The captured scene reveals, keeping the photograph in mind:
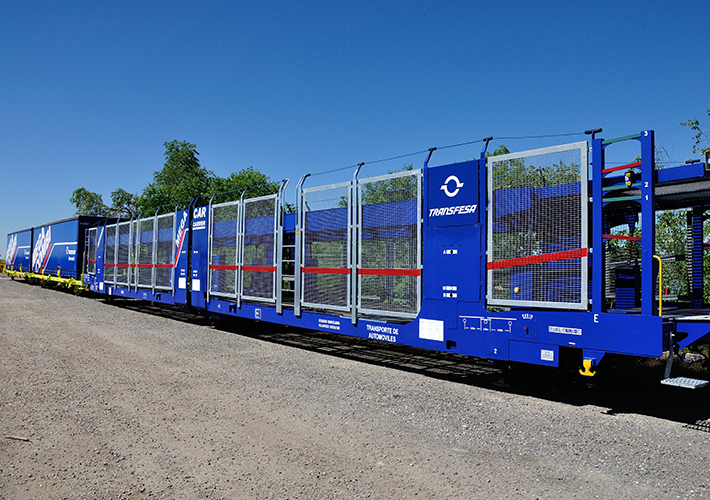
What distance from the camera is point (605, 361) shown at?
6023 millimetres

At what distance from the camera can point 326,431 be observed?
4.81 meters

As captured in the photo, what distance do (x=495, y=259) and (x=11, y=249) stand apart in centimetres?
4024

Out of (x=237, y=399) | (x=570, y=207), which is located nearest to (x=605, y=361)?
(x=570, y=207)

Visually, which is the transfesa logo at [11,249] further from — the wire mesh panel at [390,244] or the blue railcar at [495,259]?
the wire mesh panel at [390,244]

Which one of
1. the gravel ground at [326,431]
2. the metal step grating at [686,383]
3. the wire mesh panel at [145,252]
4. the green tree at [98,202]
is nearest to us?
the gravel ground at [326,431]

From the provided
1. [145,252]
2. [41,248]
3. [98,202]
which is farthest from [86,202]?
[145,252]

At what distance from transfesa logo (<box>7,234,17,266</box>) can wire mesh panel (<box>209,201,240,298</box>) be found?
30241 mm

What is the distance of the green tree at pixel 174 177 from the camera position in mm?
44844

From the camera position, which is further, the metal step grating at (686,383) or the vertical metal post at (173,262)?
the vertical metal post at (173,262)

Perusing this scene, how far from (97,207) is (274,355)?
230 feet

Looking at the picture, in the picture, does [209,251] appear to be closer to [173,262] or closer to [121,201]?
[173,262]

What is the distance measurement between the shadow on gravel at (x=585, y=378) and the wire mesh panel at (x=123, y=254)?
7721 millimetres

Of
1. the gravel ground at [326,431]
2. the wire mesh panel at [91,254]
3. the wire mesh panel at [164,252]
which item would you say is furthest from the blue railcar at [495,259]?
the wire mesh panel at [91,254]

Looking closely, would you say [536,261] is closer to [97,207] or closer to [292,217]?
[292,217]
